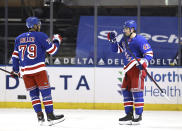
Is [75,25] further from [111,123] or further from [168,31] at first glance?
[111,123]

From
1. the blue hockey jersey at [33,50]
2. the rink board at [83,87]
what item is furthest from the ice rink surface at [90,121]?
the blue hockey jersey at [33,50]

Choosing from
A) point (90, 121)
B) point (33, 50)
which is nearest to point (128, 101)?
point (90, 121)

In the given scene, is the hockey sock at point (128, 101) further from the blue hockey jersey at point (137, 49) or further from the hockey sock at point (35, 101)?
the hockey sock at point (35, 101)

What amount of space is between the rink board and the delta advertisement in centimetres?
18

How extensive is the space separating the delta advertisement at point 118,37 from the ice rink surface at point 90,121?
104cm

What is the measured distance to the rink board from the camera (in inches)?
407

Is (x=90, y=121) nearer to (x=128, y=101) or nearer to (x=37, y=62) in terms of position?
(x=128, y=101)

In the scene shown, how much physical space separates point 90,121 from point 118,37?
2.60 m

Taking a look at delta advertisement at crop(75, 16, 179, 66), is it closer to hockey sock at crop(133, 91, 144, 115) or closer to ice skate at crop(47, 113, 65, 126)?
hockey sock at crop(133, 91, 144, 115)

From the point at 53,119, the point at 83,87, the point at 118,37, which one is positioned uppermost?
the point at 118,37

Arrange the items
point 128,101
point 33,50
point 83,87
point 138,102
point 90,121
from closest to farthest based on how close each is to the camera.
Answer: point 33,50
point 138,102
point 128,101
point 90,121
point 83,87

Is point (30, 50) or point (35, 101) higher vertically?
point (30, 50)

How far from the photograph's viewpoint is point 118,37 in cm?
1049

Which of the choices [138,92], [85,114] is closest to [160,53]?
[85,114]
